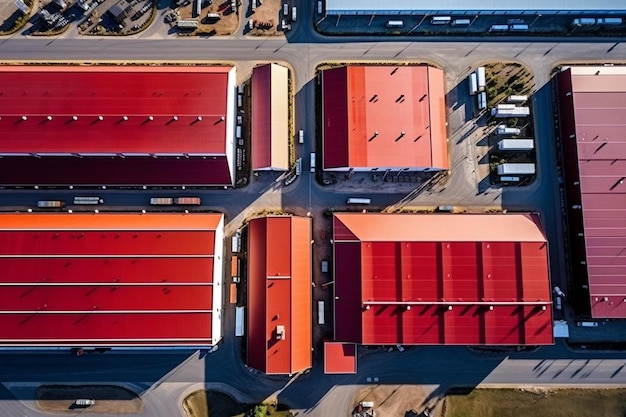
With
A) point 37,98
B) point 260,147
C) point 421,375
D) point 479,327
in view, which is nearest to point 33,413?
point 37,98

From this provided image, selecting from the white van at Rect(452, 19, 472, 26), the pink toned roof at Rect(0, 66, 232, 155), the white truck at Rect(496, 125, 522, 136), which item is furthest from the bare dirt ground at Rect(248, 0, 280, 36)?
the white truck at Rect(496, 125, 522, 136)

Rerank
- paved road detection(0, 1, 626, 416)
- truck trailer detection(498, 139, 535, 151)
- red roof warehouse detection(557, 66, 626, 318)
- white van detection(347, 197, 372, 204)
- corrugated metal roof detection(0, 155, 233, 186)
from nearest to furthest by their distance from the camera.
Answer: red roof warehouse detection(557, 66, 626, 318) → corrugated metal roof detection(0, 155, 233, 186) → paved road detection(0, 1, 626, 416) → white van detection(347, 197, 372, 204) → truck trailer detection(498, 139, 535, 151)

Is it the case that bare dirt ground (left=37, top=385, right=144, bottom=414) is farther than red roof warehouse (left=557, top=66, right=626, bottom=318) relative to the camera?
Yes

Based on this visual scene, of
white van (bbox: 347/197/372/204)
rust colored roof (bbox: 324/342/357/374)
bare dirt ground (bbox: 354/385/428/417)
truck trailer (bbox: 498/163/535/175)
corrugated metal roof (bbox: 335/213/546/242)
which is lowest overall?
bare dirt ground (bbox: 354/385/428/417)

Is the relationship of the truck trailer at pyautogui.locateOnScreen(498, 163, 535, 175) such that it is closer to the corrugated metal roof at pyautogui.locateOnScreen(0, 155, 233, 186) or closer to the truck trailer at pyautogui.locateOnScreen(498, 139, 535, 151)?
the truck trailer at pyautogui.locateOnScreen(498, 139, 535, 151)

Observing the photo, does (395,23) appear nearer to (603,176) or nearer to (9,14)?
(603,176)

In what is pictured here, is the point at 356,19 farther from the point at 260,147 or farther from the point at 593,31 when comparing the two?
the point at 593,31
